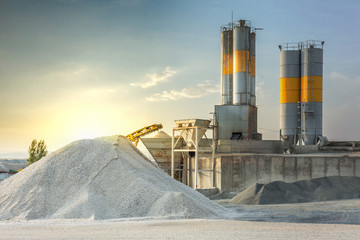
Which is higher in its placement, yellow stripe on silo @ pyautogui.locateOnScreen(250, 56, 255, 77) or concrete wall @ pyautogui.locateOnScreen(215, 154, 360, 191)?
yellow stripe on silo @ pyautogui.locateOnScreen(250, 56, 255, 77)

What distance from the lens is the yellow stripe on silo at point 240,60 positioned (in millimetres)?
38656

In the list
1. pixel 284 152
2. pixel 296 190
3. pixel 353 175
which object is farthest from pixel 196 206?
pixel 284 152

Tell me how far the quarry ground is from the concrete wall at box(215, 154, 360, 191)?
11.7 m

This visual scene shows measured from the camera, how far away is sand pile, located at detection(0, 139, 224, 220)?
53.3ft

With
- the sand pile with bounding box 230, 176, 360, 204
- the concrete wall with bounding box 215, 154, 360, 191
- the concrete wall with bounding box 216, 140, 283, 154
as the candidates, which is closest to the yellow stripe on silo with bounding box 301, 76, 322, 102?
the concrete wall with bounding box 216, 140, 283, 154

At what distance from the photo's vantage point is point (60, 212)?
1623 cm

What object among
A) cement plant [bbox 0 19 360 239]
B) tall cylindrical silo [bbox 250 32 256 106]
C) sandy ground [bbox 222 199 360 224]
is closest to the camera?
cement plant [bbox 0 19 360 239]

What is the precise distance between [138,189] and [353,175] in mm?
17028

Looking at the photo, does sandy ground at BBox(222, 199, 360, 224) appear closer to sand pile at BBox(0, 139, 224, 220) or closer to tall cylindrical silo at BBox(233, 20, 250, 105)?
sand pile at BBox(0, 139, 224, 220)

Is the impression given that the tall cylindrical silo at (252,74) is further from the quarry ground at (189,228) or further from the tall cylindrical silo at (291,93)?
the quarry ground at (189,228)

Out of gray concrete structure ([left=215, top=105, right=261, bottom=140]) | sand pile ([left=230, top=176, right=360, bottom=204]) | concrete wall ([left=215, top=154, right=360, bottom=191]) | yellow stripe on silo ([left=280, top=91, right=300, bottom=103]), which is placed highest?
yellow stripe on silo ([left=280, top=91, right=300, bottom=103])

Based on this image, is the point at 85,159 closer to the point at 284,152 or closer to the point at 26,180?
the point at 26,180

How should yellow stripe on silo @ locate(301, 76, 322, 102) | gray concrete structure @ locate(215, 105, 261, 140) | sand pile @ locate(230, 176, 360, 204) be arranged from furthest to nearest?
yellow stripe on silo @ locate(301, 76, 322, 102), gray concrete structure @ locate(215, 105, 261, 140), sand pile @ locate(230, 176, 360, 204)

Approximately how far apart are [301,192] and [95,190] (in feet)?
42.8
